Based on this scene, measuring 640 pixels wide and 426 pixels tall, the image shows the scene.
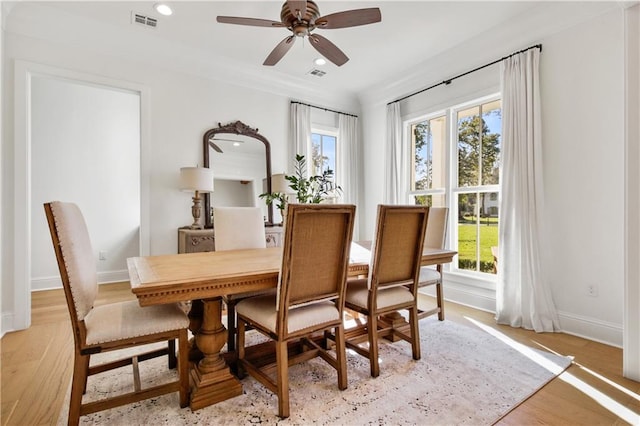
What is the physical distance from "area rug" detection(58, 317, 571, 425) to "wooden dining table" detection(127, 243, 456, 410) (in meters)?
0.10

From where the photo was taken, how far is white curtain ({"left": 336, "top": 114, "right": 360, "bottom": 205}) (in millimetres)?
4941

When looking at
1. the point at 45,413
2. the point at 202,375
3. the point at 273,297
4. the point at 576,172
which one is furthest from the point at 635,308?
the point at 45,413

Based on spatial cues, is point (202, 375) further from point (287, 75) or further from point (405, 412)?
point (287, 75)

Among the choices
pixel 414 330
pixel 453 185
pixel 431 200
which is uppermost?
pixel 453 185

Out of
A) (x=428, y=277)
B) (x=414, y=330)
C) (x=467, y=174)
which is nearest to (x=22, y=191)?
(x=414, y=330)

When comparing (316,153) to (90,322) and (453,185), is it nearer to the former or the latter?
(453,185)

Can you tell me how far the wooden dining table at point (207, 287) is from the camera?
1478 mm

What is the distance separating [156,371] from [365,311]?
1419mm

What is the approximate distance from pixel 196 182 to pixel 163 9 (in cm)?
159

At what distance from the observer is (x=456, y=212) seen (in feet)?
12.8

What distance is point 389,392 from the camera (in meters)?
1.85

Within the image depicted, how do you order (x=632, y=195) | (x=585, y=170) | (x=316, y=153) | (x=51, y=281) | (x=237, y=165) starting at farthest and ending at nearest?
(x=316, y=153)
(x=51, y=281)
(x=237, y=165)
(x=585, y=170)
(x=632, y=195)

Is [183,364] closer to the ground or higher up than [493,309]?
higher up

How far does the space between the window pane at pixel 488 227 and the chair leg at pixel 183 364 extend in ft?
10.5
